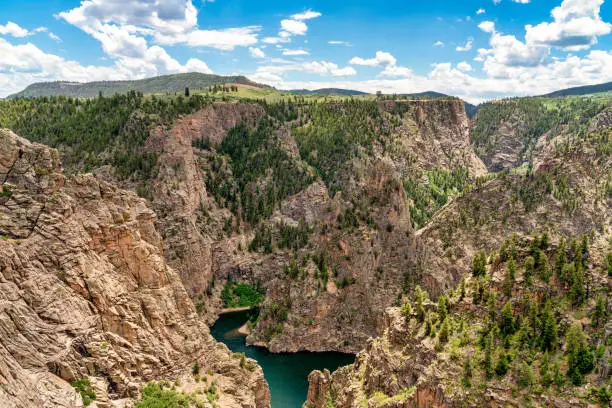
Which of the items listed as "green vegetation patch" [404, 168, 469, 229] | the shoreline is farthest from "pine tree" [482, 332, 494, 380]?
"green vegetation patch" [404, 168, 469, 229]

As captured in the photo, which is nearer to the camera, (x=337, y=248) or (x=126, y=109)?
(x=337, y=248)

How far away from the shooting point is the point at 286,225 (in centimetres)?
13900

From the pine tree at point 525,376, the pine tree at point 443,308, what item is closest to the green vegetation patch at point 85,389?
the pine tree at point 443,308

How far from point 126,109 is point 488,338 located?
121 m

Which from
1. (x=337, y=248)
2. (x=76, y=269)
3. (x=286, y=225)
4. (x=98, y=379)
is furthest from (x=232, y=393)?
(x=286, y=225)

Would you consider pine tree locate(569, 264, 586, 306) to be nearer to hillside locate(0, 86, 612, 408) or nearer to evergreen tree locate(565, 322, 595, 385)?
hillside locate(0, 86, 612, 408)

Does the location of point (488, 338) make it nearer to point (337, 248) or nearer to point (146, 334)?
point (146, 334)

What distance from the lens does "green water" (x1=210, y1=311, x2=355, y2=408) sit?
7975 centimetres

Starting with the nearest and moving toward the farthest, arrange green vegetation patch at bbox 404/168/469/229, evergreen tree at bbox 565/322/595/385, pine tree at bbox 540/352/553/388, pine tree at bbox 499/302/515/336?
evergreen tree at bbox 565/322/595/385, pine tree at bbox 540/352/553/388, pine tree at bbox 499/302/515/336, green vegetation patch at bbox 404/168/469/229

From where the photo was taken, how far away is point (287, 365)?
300ft

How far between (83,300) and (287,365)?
2172 inches

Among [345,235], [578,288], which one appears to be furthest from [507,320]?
[345,235]

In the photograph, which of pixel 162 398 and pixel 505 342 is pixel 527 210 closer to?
pixel 505 342

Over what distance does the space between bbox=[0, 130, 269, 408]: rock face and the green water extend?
→ 22630 mm
